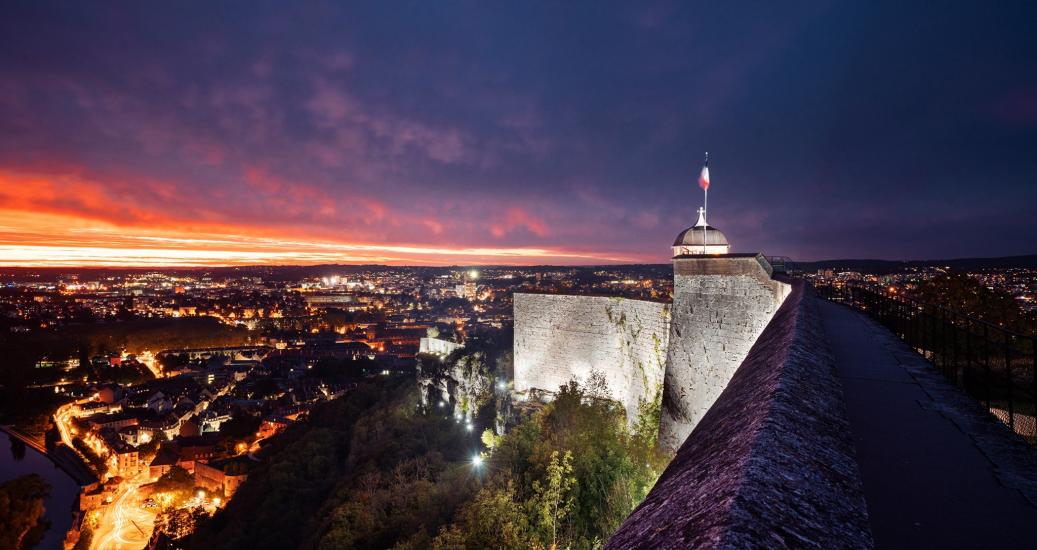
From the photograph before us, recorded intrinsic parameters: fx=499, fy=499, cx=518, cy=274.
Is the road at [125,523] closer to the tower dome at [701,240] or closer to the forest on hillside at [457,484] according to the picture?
the forest on hillside at [457,484]

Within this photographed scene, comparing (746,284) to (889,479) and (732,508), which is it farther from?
(732,508)

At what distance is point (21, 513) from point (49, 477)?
946 inches

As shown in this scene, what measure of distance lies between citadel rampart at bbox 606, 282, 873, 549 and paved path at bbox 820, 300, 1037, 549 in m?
0.42

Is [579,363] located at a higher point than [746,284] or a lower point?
lower

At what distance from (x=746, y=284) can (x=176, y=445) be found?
2087 inches

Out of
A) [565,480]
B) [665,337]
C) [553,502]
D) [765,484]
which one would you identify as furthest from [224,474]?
[765,484]

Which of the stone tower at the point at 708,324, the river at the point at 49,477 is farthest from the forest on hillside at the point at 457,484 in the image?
the river at the point at 49,477

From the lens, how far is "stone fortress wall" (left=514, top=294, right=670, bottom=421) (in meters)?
14.5

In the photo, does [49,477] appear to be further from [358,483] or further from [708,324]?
[708,324]

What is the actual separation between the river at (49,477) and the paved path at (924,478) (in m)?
50.9

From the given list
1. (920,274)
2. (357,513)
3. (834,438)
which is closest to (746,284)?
(834,438)

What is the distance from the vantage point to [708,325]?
38.9 feet

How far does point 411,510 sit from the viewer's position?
15.7m

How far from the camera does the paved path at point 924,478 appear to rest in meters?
1.92
